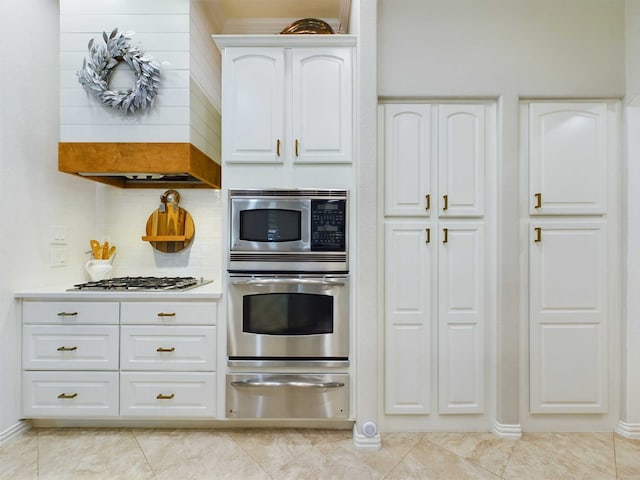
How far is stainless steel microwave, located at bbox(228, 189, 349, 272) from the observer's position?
6.73 ft

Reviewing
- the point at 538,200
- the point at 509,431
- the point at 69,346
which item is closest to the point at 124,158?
the point at 69,346

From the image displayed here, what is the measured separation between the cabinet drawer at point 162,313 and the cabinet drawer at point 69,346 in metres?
0.12

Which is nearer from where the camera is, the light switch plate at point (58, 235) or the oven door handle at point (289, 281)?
the oven door handle at point (289, 281)

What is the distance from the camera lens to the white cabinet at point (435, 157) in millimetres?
2070

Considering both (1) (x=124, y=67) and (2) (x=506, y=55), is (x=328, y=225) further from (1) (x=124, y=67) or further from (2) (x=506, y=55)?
(1) (x=124, y=67)

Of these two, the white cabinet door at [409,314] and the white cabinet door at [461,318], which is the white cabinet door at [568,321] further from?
the white cabinet door at [409,314]

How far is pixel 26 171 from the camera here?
2.11 metres

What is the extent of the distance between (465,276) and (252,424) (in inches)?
62.5

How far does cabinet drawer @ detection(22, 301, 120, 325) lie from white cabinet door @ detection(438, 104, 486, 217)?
2.07 meters

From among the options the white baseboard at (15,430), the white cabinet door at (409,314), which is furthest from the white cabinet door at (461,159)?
the white baseboard at (15,430)

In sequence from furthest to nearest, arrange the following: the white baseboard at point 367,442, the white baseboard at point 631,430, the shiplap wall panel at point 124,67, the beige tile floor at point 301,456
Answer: the shiplap wall panel at point 124,67 → the white baseboard at point 631,430 → the white baseboard at point 367,442 → the beige tile floor at point 301,456

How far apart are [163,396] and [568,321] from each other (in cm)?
247

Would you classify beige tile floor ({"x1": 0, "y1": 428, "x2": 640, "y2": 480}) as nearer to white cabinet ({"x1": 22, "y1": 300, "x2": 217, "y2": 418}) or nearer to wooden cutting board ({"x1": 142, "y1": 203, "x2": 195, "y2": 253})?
white cabinet ({"x1": 22, "y1": 300, "x2": 217, "y2": 418})

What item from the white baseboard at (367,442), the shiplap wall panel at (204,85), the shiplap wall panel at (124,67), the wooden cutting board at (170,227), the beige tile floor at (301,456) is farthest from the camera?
the wooden cutting board at (170,227)
